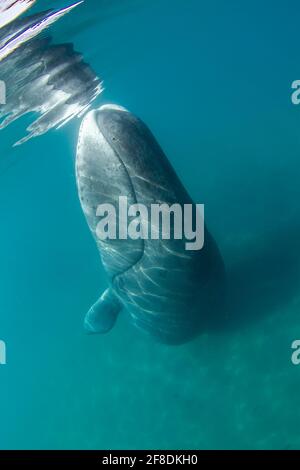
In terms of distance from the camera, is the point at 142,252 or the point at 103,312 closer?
the point at 142,252

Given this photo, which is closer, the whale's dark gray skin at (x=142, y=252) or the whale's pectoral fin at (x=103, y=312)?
the whale's dark gray skin at (x=142, y=252)

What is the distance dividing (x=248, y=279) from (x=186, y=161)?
35.7 feet

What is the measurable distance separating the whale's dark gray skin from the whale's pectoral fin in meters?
0.02

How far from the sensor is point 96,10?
17.7 m

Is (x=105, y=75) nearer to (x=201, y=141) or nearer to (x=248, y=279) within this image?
(x=201, y=141)

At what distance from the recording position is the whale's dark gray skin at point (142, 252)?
624 centimetres

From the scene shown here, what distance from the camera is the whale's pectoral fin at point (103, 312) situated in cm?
1048

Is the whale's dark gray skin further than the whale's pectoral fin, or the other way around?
the whale's pectoral fin

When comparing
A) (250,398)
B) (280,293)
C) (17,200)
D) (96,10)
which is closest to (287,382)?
(250,398)

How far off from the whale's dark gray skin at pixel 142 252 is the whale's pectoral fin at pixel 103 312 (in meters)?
0.02

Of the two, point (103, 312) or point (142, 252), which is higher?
point (103, 312)

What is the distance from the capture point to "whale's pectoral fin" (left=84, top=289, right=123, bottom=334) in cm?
1048

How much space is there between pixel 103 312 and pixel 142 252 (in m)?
3.47

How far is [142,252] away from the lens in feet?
25.4
